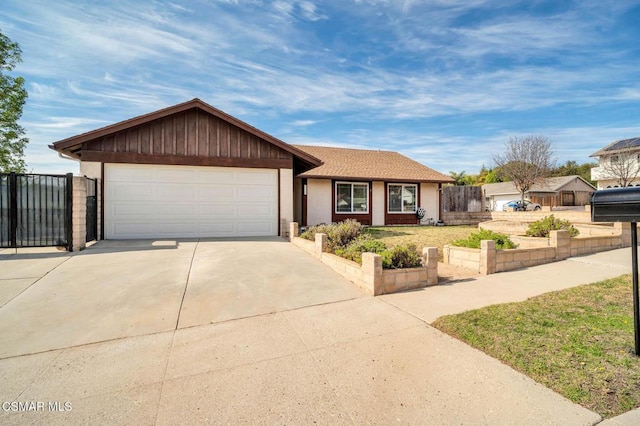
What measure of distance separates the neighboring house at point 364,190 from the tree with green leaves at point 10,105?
1567 cm

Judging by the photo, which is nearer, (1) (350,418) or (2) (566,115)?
(1) (350,418)

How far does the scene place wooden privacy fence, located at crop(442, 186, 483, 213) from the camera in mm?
20797

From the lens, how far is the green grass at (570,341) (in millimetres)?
2605

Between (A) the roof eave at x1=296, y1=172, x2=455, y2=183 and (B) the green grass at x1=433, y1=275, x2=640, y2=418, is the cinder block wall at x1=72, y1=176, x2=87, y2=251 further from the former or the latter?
(B) the green grass at x1=433, y1=275, x2=640, y2=418

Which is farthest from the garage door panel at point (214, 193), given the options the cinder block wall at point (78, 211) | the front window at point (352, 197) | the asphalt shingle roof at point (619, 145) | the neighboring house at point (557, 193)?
the asphalt shingle roof at point (619, 145)

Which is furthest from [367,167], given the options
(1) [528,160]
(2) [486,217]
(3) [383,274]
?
(1) [528,160]

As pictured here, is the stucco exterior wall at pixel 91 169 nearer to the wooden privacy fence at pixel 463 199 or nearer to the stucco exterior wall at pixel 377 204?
the stucco exterior wall at pixel 377 204

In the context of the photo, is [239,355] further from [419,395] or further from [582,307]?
[582,307]

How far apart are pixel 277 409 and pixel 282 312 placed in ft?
7.09

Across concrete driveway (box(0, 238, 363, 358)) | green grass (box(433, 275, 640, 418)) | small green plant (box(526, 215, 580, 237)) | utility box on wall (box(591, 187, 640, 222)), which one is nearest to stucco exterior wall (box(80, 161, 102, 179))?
concrete driveway (box(0, 238, 363, 358))

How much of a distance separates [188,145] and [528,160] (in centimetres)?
2805

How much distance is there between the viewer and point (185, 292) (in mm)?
5176

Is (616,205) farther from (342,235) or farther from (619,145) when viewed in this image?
(619,145)

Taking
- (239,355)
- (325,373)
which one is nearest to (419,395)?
(325,373)
